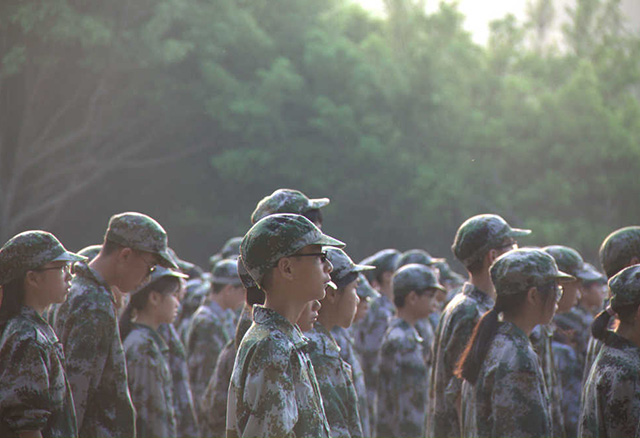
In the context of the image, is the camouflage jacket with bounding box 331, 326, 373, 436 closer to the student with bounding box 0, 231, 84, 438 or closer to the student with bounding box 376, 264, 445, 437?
the student with bounding box 376, 264, 445, 437

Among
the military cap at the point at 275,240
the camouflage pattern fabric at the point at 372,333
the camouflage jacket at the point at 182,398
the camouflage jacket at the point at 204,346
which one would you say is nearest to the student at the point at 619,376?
the military cap at the point at 275,240

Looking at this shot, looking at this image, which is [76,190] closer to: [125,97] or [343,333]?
[125,97]

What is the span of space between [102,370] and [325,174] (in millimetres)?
24962

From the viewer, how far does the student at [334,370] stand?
491 cm

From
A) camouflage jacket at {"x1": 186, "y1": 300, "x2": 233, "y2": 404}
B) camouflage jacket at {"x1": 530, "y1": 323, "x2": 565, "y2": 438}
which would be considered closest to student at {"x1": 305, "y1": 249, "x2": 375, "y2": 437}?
camouflage jacket at {"x1": 530, "y1": 323, "x2": 565, "y2": 438}

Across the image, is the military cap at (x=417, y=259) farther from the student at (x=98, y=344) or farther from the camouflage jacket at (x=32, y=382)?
the camouflage jacket at (x=32, y=382)

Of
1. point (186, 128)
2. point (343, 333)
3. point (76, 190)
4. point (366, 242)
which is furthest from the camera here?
point (366, 242)

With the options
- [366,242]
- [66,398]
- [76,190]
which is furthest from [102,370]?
[366,242]

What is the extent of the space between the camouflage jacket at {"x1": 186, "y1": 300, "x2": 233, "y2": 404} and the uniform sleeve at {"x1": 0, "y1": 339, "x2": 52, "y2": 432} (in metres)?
5.16

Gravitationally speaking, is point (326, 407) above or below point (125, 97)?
below

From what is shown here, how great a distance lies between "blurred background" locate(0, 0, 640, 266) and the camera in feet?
89.4

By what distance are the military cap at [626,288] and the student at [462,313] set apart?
1.33m

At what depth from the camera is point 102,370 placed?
5777mm

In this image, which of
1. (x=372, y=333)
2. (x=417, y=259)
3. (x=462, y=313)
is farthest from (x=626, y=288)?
(x=417, y=259)
